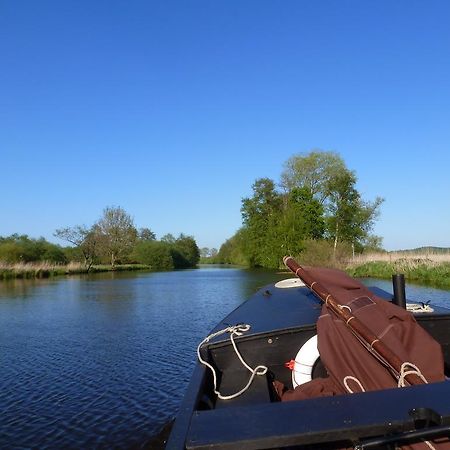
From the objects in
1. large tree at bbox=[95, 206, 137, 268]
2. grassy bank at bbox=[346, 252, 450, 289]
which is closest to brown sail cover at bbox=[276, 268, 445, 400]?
grassy bank at bbox=[346, 252, 450, 289]

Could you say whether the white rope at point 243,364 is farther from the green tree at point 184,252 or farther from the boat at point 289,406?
the green tree at point 184,252

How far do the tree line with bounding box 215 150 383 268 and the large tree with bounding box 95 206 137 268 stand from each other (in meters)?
18.1

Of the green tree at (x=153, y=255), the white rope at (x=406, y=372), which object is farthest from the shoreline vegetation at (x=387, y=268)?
the green tree at (x=153, y=255)

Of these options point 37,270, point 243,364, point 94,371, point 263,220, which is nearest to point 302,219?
point 263,220

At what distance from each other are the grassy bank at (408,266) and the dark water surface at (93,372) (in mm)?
11646

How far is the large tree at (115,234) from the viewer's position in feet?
193

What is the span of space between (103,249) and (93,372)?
167 ft

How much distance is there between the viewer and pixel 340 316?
3.24 m

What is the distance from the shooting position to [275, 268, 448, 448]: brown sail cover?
107 inches

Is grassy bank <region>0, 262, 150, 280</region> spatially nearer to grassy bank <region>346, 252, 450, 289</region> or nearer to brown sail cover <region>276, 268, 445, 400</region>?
grassy bank <region>346, 252, 450, 289</region>

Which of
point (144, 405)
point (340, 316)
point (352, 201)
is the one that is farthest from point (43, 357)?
point (352, 201)

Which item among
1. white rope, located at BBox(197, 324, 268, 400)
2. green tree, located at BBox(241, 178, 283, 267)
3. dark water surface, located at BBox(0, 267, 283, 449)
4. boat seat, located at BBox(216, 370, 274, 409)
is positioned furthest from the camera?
green tree, located at BBox(241, 178, 283, 267)

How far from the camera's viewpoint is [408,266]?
25984mm

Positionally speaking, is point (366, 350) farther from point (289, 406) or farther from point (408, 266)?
point (408, 266)
